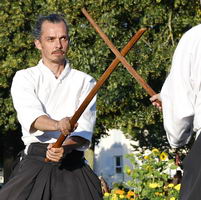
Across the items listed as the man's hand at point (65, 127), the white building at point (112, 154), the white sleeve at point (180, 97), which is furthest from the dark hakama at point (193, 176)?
the white building at point (112, 154)

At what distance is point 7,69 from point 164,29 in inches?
160

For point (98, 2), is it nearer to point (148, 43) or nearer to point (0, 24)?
point (148, 43)

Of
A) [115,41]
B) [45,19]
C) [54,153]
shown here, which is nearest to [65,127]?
[54,153]

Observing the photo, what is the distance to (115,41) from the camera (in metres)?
18.0

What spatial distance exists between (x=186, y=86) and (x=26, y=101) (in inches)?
80.7

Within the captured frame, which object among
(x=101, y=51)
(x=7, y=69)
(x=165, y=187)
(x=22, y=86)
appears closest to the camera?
(x=22, y=86)

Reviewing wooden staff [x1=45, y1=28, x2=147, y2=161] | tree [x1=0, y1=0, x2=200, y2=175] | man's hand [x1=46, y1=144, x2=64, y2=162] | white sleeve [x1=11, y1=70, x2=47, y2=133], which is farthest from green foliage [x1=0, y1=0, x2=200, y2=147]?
wooden staff [x1=45, y1=28, x2=147, y2=161]

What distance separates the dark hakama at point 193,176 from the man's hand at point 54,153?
1616 mm

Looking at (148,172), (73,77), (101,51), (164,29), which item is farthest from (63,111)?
(164,29)

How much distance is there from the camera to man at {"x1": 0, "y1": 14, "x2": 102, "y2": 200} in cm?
546

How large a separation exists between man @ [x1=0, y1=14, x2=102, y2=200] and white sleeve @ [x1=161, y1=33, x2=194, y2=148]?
64.6 inches

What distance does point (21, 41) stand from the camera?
1928cm

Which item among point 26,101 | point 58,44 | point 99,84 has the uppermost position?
point 58,44

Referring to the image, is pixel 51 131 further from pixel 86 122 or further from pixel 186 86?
pixel 186 86
